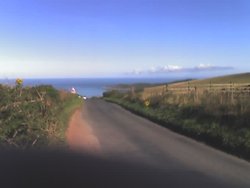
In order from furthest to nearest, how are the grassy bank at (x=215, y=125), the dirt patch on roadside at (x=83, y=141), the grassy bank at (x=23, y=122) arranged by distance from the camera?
the grassy bank at (x=215, y=125), the dirt patch on roadside at (x=83, y=141), the grassy bank at (x=23, y=122)

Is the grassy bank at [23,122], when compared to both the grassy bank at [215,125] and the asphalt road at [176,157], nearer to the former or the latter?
the asphalt road at [176,157]

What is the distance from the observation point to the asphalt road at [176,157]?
1060 centimetres

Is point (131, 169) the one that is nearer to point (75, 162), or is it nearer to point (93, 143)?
point (75, 162)

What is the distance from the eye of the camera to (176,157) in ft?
45.2

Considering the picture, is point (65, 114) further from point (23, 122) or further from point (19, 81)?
point (23, 122)

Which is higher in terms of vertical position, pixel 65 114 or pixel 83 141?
pixel 83 141

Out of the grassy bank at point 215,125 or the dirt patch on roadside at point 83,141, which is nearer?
the dirt patch on roadside at point 83,141

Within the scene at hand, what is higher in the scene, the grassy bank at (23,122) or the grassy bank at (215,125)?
the grassy bank at (23,122)

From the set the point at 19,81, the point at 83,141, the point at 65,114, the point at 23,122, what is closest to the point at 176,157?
the point at 23,122

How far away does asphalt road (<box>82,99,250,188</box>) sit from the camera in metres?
10.6

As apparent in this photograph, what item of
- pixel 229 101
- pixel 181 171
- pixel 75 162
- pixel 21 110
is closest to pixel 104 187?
pixel 75 162

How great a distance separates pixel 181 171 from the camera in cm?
1153

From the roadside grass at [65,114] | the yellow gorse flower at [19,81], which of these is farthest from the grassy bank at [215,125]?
the yellow gorse flower at [19,81]

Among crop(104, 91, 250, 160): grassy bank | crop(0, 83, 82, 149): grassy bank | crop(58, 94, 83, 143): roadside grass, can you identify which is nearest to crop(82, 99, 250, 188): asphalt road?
crop(104, 91, 250, 160): grassy bank
